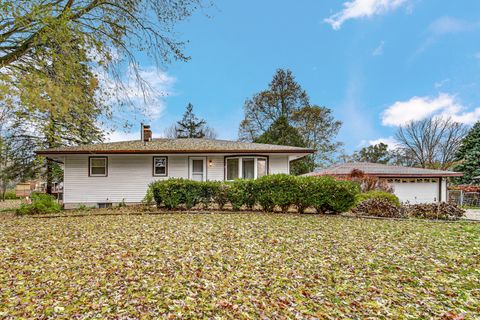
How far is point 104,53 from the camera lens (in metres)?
7.54

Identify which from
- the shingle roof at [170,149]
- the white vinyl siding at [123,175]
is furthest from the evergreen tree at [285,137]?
the shingle roof at [170,149]

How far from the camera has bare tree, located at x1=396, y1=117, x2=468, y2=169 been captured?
84.4 feet

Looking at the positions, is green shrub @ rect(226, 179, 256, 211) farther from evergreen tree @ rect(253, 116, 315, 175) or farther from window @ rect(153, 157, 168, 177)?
evergreen tree @ rect(253, 116, 315, 175)

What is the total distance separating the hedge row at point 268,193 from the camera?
8.72 metres

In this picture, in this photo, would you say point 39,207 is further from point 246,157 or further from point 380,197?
point 380,197

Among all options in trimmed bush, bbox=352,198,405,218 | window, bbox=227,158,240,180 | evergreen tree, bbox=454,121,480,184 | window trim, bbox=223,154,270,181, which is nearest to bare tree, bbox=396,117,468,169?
evergreen tree, bbox=454,121,480,184

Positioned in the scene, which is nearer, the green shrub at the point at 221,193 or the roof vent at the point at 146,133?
the green shrub at the point at 221,193

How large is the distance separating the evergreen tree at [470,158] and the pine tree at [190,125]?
25871mm

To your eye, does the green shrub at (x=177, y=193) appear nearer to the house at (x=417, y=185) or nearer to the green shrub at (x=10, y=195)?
the house at (x=417, y=185)

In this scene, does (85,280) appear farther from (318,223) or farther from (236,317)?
(318,223)

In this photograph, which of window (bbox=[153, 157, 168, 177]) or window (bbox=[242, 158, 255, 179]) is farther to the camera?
window (bbox=[153, 157, 168, 177])

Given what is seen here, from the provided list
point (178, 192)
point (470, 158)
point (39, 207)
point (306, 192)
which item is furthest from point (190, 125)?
point (470, 158)

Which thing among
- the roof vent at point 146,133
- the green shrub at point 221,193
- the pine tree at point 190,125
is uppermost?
the pine tree at point 190,125

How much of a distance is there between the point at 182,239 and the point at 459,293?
179 inches
